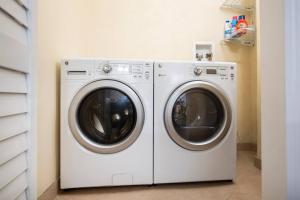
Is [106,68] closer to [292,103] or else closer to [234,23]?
[292,103]

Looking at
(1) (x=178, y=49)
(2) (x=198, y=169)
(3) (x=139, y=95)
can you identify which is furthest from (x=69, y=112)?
(1) (x=178, y=49)

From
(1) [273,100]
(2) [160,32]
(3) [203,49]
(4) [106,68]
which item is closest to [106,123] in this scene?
(4) [106,68]

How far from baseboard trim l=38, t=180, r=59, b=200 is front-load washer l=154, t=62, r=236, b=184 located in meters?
0.60

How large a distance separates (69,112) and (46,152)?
26cm

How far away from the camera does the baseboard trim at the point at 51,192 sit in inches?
Answer: 41.9

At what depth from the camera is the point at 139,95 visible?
4.30 ft

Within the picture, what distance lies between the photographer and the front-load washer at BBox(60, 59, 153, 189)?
125 centimetres

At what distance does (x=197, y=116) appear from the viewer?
1397mm

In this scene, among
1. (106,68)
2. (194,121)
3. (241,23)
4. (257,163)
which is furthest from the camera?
(241,23)

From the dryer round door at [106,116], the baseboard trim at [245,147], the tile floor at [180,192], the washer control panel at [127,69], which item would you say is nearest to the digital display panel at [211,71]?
the washer control panel at [127,69]

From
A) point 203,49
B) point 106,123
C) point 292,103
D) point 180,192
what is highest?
point 203,49

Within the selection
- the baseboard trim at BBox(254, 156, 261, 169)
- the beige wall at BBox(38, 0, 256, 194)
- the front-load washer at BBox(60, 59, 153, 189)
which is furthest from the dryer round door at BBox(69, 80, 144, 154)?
the baseboard trim at BBox(254, 156, 261, 169)

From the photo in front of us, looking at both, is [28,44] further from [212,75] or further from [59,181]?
[212,75]

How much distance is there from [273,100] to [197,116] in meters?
0.78
